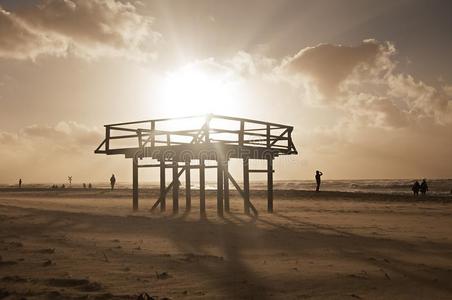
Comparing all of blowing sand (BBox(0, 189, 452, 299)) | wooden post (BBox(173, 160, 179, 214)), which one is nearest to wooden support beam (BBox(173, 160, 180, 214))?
wooden post (BBox(173, 160, 179, 214))

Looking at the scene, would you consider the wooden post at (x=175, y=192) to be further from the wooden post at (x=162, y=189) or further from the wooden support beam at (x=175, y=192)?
the wooden post at (x=162, y=189)

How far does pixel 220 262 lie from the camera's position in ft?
24.8

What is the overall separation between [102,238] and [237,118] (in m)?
7.90

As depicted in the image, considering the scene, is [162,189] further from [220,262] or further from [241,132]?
[220,262]

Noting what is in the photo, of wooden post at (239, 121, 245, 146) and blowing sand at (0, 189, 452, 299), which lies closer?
blowing sand at (0, 189, 452, 299)

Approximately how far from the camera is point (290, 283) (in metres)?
6.08

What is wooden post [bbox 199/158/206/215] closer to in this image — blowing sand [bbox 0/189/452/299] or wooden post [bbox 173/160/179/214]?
wooden post [bbox 173/160/179/214]

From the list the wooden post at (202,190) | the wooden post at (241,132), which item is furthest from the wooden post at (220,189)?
the wooden post at (241,132)

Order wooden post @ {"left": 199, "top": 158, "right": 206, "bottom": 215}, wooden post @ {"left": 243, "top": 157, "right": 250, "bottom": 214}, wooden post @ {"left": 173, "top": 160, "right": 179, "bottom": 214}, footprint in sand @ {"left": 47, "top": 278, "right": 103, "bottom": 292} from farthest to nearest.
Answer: wooden post @ {"left": 173, "top": 160, "right": 179, "bottom": 214} → wooden post @ {"left": 243, "top": 157, "right": 250, "bottom": 214} → wooden post @ {"left": 199, "top": 158, "right": 206, "bottom": 215} → footprint in sand @ {"left": 47, "top": 278, "right": 103, "bottom": 292}

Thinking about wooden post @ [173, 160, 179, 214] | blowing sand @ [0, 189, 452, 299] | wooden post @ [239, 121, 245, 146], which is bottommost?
blowing sand @ [0, 189, 452, 299]

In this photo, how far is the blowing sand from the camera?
5.64m

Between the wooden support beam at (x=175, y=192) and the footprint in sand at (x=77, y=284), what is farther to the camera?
the wooden support beam at (x=175, y=192)

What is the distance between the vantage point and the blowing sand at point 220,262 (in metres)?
5.64

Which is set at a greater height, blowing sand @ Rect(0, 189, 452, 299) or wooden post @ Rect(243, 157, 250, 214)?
wooden post @ Rect(243, 157, 250, 214)
